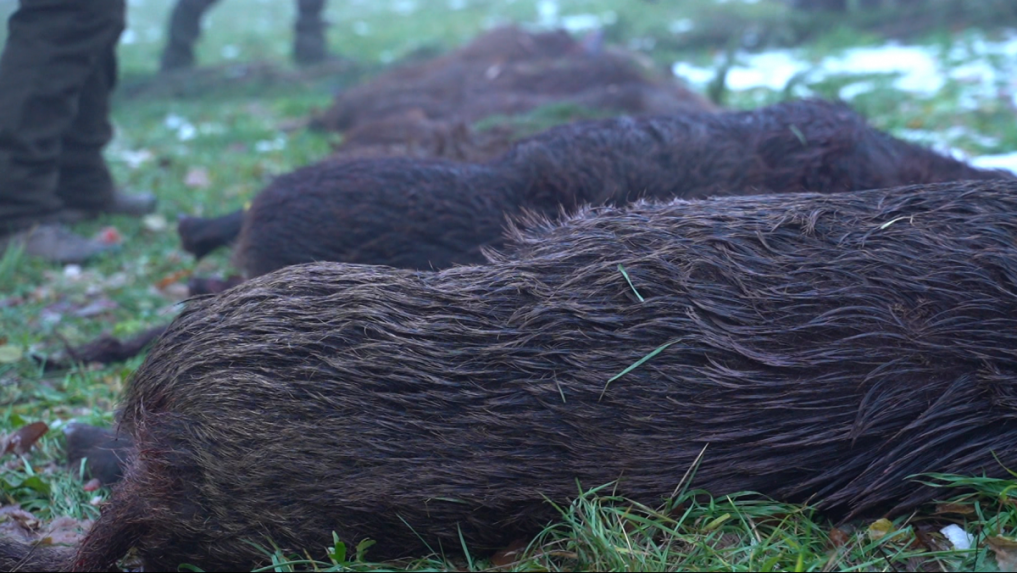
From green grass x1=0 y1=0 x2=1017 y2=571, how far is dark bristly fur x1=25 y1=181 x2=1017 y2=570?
8cm

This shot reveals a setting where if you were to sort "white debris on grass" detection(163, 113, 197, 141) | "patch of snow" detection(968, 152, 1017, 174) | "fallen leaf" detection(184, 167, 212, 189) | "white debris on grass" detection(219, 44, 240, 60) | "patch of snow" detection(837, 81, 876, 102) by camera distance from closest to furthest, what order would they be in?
1. "patch of snow" detection(968, 152, 1017, 174)
2. "fallen leaf" detection(184, 167, 212, 189)
3. "patch of snow" detection(837, 81, 876, 102)
4. "white debris on grass" detection(163, 113, 197, 141)
5. "white debris on grass" detection(219, 44, 240, 60)

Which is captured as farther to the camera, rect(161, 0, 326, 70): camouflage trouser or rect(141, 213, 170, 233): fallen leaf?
rect(161, 0, 326, 70): camouflage trouser

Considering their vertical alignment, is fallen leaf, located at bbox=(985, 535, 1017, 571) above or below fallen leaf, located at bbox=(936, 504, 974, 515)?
above

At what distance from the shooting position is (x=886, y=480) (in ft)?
6.49

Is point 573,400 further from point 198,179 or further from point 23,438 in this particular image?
point 198,179

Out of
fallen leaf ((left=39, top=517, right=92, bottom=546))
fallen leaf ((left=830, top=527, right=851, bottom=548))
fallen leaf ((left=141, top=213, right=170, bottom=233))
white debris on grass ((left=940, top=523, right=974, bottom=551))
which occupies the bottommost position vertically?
fallen leaf ((left=141, top=213, right=170, bottom=233))

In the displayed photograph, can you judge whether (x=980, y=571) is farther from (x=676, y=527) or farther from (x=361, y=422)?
(x=361, y=422)

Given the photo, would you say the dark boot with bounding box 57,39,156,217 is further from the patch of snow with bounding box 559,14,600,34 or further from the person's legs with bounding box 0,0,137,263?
the patch of snow with bounding box 559,14,600,34

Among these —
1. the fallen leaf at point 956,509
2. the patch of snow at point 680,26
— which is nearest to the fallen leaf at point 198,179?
the fallen leaf at point 956,509

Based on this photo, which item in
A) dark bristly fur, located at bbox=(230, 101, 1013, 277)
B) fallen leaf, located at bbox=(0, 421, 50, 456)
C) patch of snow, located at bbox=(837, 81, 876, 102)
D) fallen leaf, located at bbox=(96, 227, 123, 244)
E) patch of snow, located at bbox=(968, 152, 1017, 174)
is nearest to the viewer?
fallen leaf, located at bbox=(0, 421, 50, 456)

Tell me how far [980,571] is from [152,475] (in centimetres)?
192

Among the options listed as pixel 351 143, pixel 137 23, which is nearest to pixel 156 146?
pixel 351 143

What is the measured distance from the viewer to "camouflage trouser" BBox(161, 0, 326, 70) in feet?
34.3

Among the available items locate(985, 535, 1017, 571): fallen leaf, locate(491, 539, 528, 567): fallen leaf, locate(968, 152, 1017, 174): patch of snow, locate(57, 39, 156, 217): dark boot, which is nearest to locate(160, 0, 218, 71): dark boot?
locate(57, 39, 156, 217): dark boot
